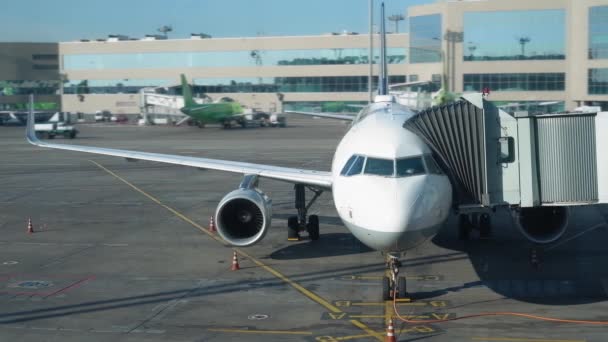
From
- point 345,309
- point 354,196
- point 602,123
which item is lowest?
point 345,309

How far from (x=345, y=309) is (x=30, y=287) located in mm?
7157

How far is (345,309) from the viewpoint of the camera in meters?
14.5

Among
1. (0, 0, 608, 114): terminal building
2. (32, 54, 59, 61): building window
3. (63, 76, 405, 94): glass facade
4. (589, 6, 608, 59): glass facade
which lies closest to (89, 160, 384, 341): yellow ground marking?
(0, 0, 608, 114): terminal building

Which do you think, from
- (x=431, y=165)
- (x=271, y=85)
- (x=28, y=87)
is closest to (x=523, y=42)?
(x=271, y=85)

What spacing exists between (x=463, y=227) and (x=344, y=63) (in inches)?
3559

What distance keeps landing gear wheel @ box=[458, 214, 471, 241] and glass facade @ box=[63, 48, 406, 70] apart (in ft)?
286

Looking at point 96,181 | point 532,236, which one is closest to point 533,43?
point 96,181

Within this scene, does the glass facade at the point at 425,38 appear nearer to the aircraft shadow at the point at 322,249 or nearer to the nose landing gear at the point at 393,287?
the aircraft shadow at the point at 322,249

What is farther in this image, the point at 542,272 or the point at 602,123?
the point at 542,272

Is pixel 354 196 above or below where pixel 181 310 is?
above

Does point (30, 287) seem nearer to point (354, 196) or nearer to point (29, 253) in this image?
point (29, 253)

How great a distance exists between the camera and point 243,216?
1958 centimetres

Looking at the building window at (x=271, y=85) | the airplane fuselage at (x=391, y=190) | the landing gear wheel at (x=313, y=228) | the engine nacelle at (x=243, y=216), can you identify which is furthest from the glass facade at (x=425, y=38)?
the airplane fuselage at (x=391, y=190)

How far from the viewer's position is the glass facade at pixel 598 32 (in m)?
77.4
